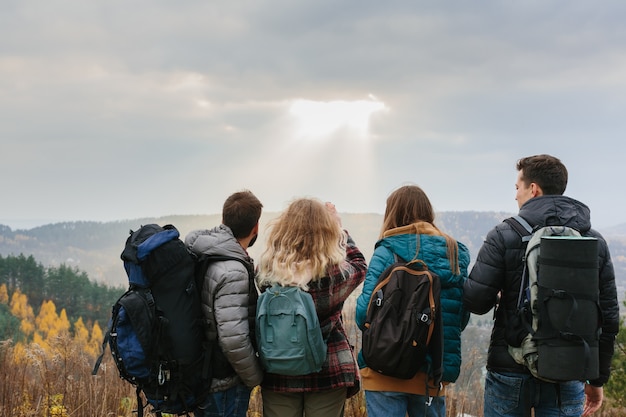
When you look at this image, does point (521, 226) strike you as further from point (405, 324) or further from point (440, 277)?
point (405, 324)

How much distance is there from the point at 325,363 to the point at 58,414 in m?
2.39

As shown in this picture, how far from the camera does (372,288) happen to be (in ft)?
10.2

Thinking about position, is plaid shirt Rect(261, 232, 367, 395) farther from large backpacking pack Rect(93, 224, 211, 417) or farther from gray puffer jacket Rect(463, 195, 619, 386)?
gray puffer jacket Rect(463, 195, 619, 386)

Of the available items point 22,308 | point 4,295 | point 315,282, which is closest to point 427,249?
point 315,282

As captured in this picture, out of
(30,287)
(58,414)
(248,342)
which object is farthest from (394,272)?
(30,287)

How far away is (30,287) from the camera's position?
3553 inches

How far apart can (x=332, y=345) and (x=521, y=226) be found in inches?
47.7

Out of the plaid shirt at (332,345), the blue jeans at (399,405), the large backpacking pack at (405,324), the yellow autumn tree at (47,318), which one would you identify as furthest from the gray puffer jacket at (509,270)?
the yellow autumn tree at (47,318)

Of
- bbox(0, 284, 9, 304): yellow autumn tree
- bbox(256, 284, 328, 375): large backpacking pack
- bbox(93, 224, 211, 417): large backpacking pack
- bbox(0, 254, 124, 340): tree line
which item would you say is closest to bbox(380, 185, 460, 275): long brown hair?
bbox(256, 284, 328, 375): large backpacking pack

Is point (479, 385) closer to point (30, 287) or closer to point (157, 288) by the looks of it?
point (157, 288)

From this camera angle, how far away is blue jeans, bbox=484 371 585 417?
2.93 m

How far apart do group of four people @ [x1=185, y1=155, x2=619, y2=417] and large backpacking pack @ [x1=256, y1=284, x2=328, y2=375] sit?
0.07m

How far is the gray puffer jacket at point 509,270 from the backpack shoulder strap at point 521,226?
2 centimetres

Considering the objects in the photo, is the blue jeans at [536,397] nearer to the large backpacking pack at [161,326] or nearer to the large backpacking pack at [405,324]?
the large backpacking pack at [405,324]
